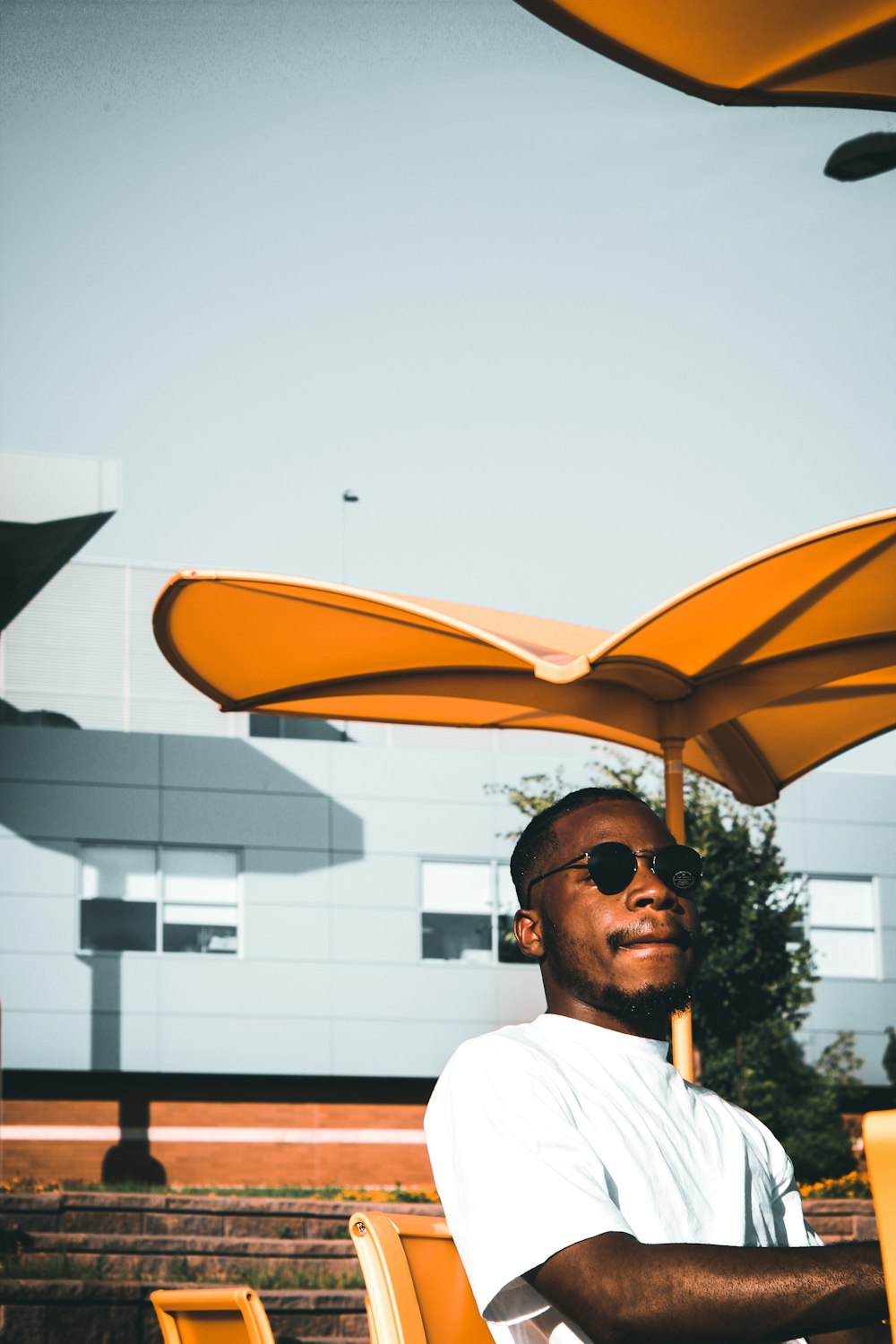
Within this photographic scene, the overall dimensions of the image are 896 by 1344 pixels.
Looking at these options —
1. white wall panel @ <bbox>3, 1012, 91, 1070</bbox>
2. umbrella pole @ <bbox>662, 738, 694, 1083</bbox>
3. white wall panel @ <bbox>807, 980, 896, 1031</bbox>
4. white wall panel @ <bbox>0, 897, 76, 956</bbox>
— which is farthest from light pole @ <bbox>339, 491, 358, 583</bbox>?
umbrella pole @ <bbox>662, 738, 694, 1083</bbox>

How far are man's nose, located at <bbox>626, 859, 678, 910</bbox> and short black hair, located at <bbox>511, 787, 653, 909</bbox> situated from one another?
0.15 m

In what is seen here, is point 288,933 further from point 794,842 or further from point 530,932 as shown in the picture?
point 530,932

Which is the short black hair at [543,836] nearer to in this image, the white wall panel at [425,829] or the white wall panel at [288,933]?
the white wall panel at [288,933]

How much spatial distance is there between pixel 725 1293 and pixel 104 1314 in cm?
884

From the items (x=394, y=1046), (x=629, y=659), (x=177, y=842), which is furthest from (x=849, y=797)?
(x=629, y=659)

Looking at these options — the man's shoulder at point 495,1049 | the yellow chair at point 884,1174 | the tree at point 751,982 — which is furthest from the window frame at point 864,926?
the yellow chair at point 884,1174

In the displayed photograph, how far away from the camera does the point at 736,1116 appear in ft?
8.30

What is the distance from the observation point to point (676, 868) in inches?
99.7

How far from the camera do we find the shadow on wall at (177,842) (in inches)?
906

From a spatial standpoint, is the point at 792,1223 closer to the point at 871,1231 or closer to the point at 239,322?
the point at 871,1231

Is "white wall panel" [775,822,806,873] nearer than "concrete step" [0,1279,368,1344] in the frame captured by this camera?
No

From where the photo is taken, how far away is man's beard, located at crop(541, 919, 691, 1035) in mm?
2432

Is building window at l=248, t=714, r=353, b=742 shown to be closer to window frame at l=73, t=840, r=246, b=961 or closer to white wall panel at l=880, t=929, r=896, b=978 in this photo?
window frame at l=73, t=840, r=246, b=961

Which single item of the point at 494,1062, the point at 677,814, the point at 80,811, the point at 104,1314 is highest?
the point at 80,811
